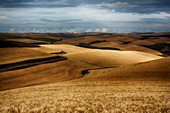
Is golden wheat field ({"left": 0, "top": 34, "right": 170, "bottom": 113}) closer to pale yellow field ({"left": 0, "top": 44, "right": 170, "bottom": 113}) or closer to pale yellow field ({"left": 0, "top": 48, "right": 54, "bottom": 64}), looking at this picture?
pale yellow field ({"left": 0, "top": 44, "right": 170, "bottom": 113})

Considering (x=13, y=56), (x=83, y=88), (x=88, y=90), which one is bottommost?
(x=83, y=88)

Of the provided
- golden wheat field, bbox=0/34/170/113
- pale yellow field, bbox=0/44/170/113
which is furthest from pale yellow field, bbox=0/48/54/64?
pale yellow field, bbox=0/44/170/113

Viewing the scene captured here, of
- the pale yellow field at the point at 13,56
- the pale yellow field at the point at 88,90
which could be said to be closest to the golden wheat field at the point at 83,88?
the pale yellow field at the point at 88,90

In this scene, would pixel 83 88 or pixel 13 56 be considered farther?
pixel 13 56

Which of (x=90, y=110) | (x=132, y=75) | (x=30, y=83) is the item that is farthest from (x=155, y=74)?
(x=30, y=83)

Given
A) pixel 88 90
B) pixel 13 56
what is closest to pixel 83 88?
pixel 88 90

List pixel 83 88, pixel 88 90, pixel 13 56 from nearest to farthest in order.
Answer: pixel 88 90 < pixel 83 88 < pixel 13 56

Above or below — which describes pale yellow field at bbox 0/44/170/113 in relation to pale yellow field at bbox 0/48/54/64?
below

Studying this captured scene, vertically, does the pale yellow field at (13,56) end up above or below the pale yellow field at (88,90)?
above

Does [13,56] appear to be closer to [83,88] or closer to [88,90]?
[83,88]

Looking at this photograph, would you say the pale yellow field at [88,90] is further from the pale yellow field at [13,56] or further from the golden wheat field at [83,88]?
the pale yellow field at [13,56]

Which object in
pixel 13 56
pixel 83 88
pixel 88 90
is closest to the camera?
pixel 88 90
